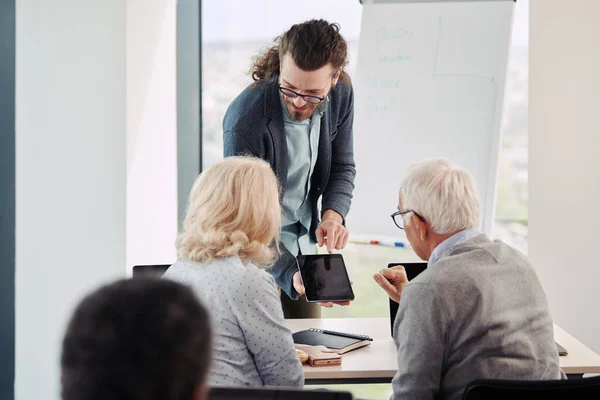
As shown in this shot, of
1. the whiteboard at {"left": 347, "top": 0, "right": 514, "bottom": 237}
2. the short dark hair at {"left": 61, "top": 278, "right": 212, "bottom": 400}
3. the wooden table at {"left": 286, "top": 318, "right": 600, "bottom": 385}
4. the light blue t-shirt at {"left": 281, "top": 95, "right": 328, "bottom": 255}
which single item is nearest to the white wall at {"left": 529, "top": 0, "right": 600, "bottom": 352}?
the whiteboard at {"left": 347, "top": 0, "right": 514, "bottom": 237}

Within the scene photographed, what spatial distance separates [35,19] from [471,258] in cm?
223

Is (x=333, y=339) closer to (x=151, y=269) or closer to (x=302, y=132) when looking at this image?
(x=151, y=269)

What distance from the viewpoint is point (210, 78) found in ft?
14.1

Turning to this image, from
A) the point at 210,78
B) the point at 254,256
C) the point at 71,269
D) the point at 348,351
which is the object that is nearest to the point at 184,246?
the point at 254,256

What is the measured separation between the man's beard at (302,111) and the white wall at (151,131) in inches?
34.4

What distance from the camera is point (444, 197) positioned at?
196 cm

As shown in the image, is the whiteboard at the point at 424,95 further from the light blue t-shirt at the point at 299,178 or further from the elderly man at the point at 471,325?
the elderly man at the point at 471,325

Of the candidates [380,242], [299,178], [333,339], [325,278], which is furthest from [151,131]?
[333,339]

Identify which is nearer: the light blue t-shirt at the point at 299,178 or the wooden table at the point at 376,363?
the wooden table at the point at 376,363

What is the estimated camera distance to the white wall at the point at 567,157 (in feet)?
11.1

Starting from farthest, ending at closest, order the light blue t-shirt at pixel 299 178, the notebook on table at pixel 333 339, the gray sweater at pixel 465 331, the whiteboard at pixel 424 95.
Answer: the whiteboard at pixel 424 95, the light blue t-shirt at pixel 299 178, the notebook on table at pixel 333 339, the gray sweater at pixel 465 331

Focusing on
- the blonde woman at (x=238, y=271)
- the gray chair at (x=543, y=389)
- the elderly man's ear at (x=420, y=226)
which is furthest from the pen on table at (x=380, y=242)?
the gray chair at (x=543, y=389)

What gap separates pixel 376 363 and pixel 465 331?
0.54 meters

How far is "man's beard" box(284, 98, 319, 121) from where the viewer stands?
2666 millimetres
